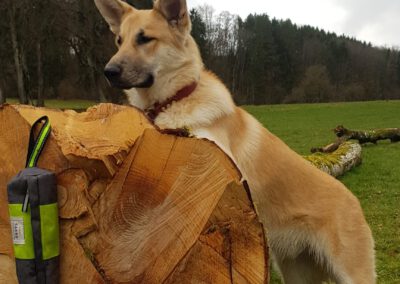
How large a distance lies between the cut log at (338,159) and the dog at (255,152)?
4907 millimetres

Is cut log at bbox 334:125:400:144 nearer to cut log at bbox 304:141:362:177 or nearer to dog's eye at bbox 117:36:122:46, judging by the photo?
cut log at bbox 304:141:362:177

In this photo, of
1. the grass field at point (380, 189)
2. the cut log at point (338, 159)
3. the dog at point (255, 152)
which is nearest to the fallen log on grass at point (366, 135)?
the grass field at point (380, 189)

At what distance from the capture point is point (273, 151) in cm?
332

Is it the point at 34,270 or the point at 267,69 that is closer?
the point at 34,270

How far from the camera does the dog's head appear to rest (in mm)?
3414

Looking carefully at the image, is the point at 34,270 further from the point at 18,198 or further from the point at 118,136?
the point at 118,136

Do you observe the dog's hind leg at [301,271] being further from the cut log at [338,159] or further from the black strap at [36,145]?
the cut log at [338,159]

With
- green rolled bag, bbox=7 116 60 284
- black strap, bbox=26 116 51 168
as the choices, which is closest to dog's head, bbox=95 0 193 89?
black strap, bbox=26 116 51 168

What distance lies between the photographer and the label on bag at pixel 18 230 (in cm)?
193

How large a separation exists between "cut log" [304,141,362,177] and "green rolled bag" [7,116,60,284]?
21.8 feet

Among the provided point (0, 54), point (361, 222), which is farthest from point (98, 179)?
point (0, 54)

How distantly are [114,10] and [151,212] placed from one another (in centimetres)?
233

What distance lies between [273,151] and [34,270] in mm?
1914

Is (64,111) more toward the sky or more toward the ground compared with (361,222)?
more toward the sky
